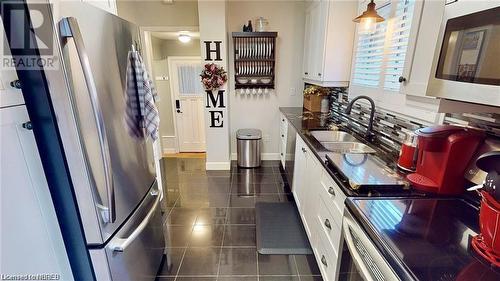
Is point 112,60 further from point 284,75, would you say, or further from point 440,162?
point 284,75

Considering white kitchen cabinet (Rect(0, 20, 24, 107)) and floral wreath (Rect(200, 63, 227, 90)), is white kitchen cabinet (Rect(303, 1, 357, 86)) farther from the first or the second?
white kitchen cabinet (Rect(0, 20, 24, 107))

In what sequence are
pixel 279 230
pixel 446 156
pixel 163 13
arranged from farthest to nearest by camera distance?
pixel 163 13
pixel 279 230
pixel 446 156

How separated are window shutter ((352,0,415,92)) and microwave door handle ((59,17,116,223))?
5.58 feet

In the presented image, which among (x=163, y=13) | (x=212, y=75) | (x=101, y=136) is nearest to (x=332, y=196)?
(x=101, y=136)

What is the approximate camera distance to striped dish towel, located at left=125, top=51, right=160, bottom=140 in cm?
140

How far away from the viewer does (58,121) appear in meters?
0.98

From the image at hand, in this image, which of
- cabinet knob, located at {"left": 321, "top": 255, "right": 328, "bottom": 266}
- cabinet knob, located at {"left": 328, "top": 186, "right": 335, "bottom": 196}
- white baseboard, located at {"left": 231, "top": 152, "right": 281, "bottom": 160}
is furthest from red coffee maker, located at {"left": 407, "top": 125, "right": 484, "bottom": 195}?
white baseboard, located at {"left": 231, "top": 152, "right": 281, "bottom": 160}

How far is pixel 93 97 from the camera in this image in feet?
3.31

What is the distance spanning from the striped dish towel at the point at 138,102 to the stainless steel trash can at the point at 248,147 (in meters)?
2.22

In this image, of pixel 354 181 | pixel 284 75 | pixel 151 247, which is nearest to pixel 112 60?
pixel 151 247

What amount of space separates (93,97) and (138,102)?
483 mm

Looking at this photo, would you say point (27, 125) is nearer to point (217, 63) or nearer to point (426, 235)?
point (426, 235)

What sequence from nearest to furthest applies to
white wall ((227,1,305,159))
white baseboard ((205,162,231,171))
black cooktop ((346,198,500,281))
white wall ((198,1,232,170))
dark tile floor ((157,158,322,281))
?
black cooktop ((346,198,500,281)) < dark tile floor ((157,158,322,281)) < white wall ((198,1,232,170)) < white wall ((227,1,305,159)) < white baseboard ((205,162,231,171))

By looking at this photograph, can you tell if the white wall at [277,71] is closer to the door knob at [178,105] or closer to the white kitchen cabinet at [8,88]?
the door knob at [178,105]
